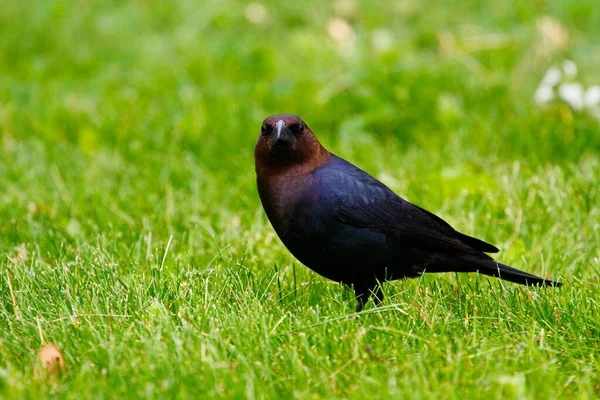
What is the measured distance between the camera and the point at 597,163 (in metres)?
4.57

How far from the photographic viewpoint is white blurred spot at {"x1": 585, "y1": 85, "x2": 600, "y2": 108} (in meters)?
5.16

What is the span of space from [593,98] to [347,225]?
8.34 ft

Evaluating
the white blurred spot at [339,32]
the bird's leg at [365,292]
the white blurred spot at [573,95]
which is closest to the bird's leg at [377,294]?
the bird's leg at [365,292]

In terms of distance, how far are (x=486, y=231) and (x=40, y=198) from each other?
7.82 feet

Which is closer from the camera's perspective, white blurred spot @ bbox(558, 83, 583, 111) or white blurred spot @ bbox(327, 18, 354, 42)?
white blurred spot @ bbox(558, 83, 583, 111)

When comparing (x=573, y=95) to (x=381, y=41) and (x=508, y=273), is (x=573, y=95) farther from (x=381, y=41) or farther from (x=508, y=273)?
(x=508, y=273)

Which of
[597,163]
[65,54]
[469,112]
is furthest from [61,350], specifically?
[65,54]

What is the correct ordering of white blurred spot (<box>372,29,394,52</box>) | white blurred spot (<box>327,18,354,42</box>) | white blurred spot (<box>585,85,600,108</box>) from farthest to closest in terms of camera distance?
1. white blurred spot (<box>327,18,354,42</box>)
2. white blurred spot (<box>372,29,394,52</box>)
3. white blurred spot (<box>585,85,600,108</box>)

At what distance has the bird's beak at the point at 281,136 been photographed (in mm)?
3322

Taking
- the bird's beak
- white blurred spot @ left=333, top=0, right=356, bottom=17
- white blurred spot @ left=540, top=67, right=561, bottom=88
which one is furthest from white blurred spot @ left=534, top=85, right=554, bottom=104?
white blurred spot @ left=333, top=0, right=356, bottom=17

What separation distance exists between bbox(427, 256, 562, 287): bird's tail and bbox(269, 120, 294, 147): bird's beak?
75cm

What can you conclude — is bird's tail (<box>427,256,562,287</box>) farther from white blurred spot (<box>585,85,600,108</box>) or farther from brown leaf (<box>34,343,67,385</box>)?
white blurred spot (<box>585,85,600,108</box>)

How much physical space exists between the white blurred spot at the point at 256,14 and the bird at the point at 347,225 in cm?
474

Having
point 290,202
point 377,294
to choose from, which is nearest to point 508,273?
point 377,294
